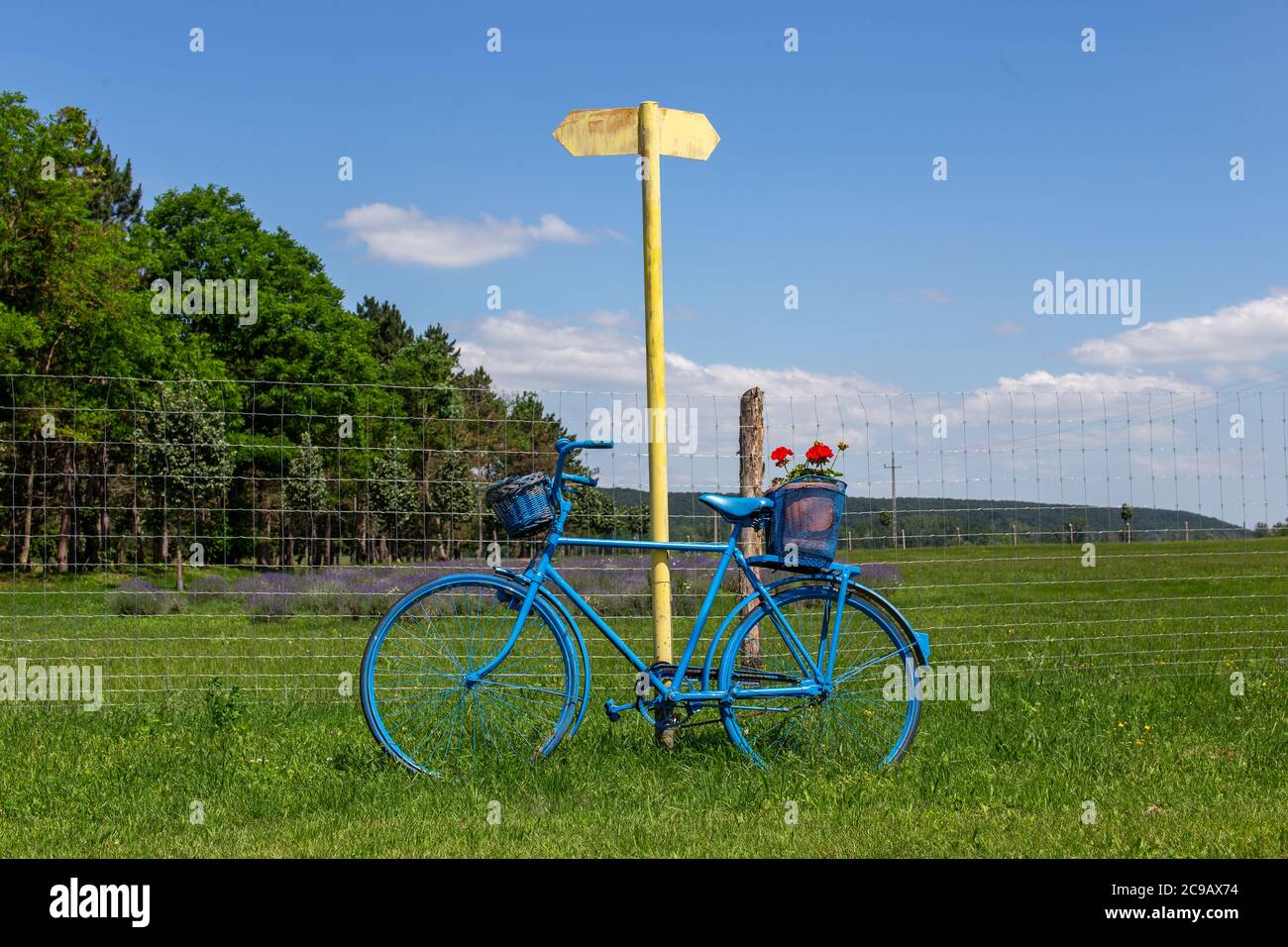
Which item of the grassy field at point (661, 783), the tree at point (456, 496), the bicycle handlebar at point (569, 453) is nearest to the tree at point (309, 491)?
the tree at point (456, 496)

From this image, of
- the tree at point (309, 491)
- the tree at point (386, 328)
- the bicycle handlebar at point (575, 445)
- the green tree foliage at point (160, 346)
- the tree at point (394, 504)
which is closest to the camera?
the bicycle handlebar at point (575, 445)

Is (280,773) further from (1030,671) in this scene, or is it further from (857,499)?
(1030,671)

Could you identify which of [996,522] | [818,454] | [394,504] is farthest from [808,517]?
[394,504]

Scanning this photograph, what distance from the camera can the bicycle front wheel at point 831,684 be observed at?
5484mm

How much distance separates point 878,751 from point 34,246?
30.4 m

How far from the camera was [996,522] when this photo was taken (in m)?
8.38

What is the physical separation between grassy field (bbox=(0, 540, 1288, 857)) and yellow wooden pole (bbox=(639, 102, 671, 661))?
73cm

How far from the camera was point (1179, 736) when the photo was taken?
6.28 metres

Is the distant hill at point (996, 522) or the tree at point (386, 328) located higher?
the tree at point (386, 328)

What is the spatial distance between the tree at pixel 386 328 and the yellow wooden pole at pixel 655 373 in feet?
178

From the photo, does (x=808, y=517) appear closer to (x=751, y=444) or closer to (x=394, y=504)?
(x=751, y=444)

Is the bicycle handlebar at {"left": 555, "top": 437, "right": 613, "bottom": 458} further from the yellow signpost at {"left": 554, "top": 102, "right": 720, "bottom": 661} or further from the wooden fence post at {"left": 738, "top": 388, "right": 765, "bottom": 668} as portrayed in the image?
the wooden fence post at {"left": 738, "top": 388, "right": 765, "bottom": 668}

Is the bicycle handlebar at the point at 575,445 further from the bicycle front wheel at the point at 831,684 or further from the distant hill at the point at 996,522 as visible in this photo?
the distant hill at the point at 996,522
